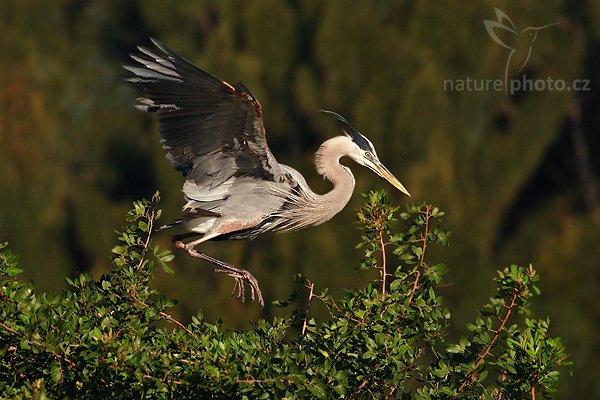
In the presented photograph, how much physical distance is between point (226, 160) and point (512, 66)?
10.6 metres

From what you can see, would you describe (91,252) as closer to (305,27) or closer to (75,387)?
(305,27)

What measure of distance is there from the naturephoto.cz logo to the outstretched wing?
9.63 meters

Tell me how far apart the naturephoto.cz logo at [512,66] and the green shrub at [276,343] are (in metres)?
11.2

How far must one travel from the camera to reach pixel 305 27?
51.2 ft

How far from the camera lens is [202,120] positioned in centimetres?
552

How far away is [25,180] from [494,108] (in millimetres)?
6492

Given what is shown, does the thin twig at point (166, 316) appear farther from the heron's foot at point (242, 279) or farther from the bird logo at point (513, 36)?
the bird logo at point (513, 36)

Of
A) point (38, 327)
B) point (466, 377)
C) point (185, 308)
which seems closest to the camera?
point (38, 327)

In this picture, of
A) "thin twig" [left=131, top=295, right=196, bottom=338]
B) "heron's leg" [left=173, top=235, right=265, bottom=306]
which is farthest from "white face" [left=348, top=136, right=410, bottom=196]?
"thin twig" [left=131, top=295, right=196, bottom=338]

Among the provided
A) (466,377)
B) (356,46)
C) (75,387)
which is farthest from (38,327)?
(356,46)

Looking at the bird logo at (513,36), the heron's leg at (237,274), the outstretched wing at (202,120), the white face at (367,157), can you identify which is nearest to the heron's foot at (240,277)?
the heron's leg at (237,274)

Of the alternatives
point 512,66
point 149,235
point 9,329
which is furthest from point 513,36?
point 9,329

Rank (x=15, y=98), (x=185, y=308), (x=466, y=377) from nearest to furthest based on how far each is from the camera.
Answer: (x=466, y=377)
(x=185, y=308)
(x=15, y=98)

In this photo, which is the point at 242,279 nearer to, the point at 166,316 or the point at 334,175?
the point at 334,175
